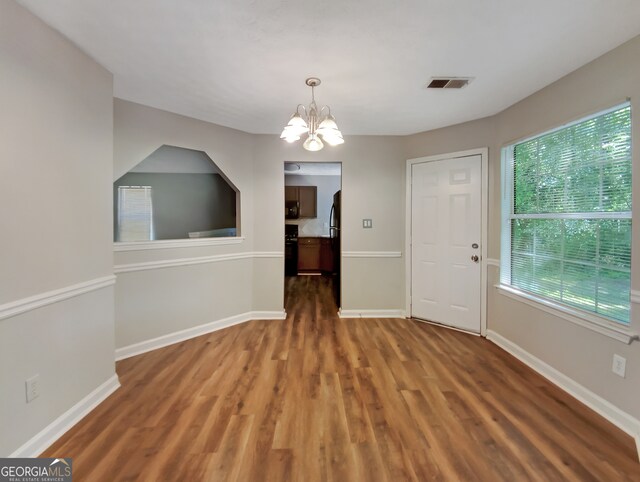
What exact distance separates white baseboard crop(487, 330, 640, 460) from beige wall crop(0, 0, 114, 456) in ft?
11.0

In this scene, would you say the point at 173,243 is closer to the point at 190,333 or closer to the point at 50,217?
the point at 190,333

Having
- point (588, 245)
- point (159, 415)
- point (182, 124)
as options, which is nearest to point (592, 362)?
point (588, 245)

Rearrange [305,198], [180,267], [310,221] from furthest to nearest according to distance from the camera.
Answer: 1. [310,221]
2. [305,198]
3. [180,267]

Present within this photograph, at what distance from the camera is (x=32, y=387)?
149 centimetres

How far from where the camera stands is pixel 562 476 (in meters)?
1.37

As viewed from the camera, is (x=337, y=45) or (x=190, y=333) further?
(x=190, y=333)

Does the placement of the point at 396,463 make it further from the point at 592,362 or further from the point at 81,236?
the point at 81,236

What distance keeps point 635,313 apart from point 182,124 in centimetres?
399

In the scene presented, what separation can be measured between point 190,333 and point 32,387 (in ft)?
5.13

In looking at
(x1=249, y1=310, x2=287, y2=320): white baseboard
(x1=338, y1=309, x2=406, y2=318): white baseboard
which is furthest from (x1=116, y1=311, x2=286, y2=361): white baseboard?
(x1=338, y1=309, x2=406, y2=318): white baseboard

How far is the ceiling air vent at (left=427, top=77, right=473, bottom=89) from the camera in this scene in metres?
2.18

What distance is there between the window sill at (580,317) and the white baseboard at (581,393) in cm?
44

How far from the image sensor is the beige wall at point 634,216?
5.55ft

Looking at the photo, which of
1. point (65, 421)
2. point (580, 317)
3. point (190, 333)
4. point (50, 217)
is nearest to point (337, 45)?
point (50, 217)
